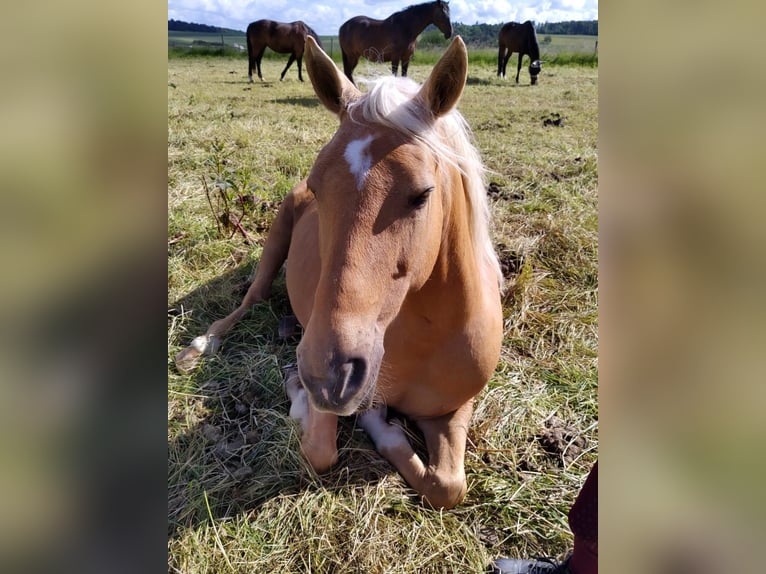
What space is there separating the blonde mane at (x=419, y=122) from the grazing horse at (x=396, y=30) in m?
11.1

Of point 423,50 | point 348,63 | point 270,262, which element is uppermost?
point 423,50

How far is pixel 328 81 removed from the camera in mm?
1500

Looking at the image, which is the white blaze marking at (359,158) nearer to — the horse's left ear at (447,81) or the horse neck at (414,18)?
the horse's left ear at (447,81)

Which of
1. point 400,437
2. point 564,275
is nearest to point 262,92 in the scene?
point 564,275

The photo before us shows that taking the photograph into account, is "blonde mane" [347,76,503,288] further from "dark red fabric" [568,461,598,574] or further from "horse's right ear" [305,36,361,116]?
"dark red fabric" [568,461,598,574]

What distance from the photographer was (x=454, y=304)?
166 centimetres

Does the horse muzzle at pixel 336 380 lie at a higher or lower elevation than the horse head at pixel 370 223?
lower

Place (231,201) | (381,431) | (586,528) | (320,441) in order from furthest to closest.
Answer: (231,201) < (381,431) < (320,441) < (586,528)

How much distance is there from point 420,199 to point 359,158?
0.64 ft

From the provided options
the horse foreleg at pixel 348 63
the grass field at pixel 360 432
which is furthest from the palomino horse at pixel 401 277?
the horse foreleg at pixel 348 63

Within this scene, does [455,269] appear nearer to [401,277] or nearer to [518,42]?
[401,277]

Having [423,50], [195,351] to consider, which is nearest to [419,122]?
[195,351]

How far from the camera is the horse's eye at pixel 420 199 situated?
127 centimetres
